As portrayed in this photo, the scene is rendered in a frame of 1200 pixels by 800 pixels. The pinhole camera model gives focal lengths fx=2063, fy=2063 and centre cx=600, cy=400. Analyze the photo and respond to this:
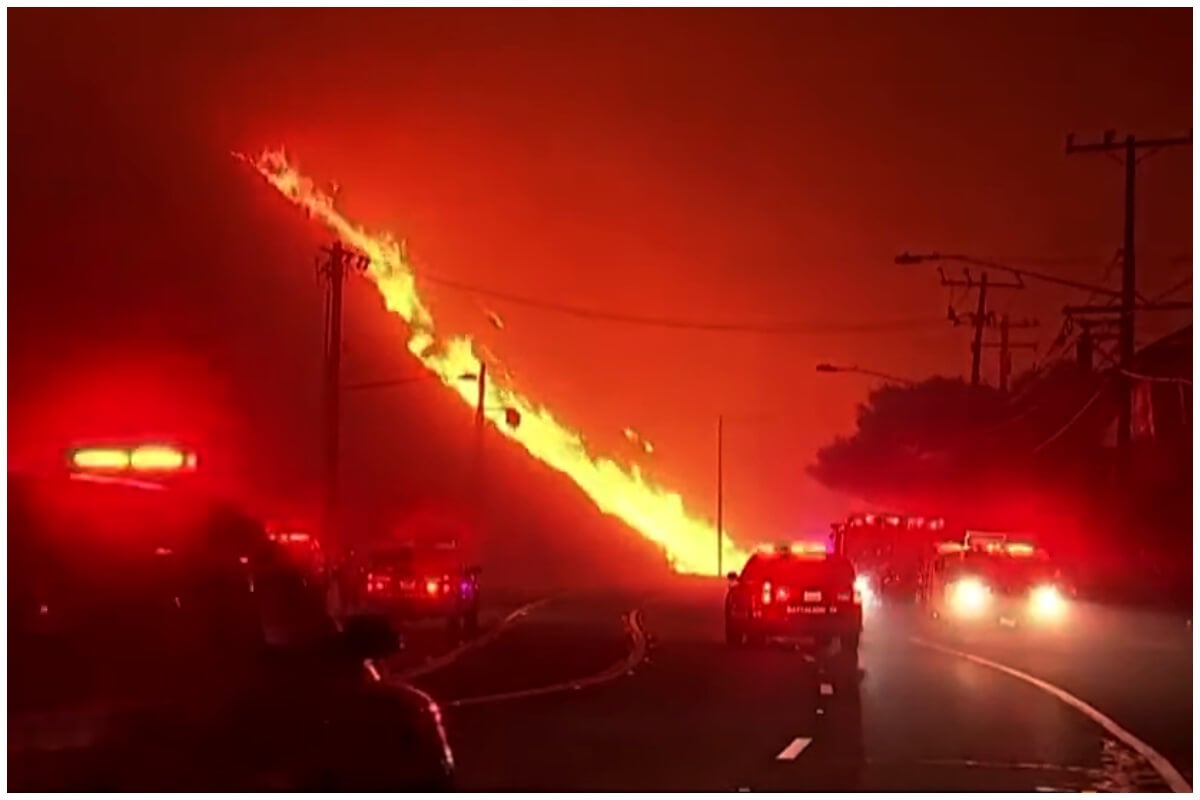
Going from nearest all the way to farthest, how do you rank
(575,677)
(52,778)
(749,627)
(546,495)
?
1. (52,778)
2. (575,677)
3. (749,627)
4. (546,495)

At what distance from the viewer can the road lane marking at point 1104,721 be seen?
13.9 metres

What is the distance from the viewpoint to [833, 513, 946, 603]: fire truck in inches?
1950

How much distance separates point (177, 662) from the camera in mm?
6941

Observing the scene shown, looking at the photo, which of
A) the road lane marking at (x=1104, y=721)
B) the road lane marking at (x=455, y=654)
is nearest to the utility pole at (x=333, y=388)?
the road lane marking at (x=455, y=654)

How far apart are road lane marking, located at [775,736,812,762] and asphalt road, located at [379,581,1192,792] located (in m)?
0.02

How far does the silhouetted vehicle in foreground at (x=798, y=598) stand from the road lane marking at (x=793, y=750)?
10.9 metres

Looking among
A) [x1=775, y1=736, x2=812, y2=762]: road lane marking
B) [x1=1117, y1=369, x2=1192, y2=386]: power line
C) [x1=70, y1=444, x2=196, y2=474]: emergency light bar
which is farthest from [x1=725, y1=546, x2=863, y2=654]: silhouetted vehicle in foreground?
[x1=70, y1=444, x2=196, y2=474]: emergency light bar

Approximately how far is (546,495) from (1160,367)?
26843 millimetres

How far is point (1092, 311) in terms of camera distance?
45.8 meters

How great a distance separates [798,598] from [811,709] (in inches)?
328

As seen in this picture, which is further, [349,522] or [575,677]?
[349,522]

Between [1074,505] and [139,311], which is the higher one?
[139,311]

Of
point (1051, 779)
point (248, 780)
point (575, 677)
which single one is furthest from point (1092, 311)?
point (248, 780)

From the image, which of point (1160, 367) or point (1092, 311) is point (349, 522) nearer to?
point (1092, 311)
